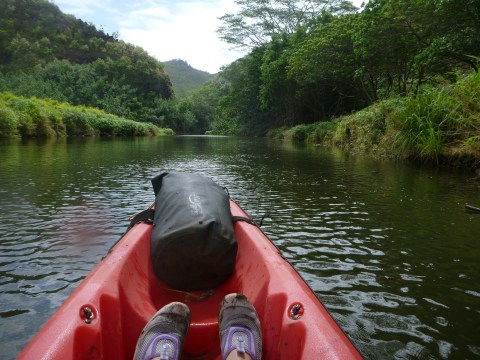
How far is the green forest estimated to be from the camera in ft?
32.6

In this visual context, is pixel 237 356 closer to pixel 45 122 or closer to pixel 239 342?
pixel 239 342

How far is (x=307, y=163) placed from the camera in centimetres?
1198

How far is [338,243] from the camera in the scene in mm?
4344

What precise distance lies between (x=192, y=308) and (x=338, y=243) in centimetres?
234

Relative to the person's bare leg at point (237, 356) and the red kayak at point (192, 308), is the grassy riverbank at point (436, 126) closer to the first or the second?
the red kayak at point (192, 308)

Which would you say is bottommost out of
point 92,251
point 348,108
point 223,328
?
point 92,251

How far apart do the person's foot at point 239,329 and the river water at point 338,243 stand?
0.93 meters

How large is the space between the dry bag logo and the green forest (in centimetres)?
702

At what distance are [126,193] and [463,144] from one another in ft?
23.8

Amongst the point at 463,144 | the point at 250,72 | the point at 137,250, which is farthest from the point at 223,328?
the point at 250,72

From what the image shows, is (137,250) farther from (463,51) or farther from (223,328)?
(463,51)

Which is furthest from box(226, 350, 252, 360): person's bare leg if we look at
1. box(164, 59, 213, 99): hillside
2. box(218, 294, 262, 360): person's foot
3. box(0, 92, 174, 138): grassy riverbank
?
box(164, 59, 213, 99): hillside

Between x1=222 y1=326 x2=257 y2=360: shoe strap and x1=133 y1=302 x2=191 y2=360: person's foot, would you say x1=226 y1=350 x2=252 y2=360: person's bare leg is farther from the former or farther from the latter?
x1=133 y1=302 x2=191 y2=360: person's foot

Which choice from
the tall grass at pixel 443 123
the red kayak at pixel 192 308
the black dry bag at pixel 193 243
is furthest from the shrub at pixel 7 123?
the black dry bag at pixel 193 243
